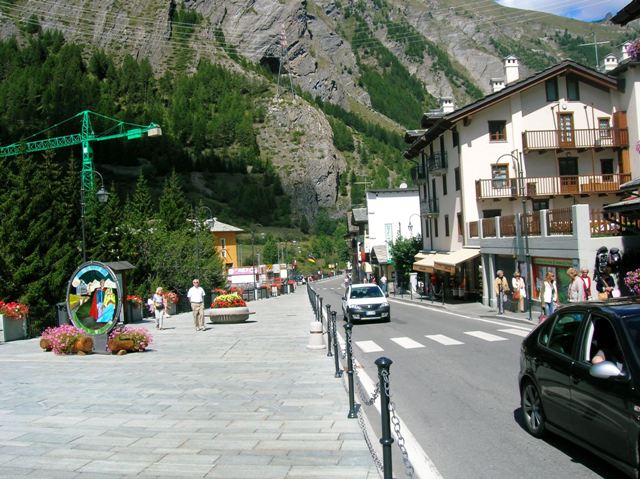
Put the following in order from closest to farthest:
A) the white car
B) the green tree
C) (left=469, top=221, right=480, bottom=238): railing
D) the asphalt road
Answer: the asphalt road → the white car → (left=469, top=221, right=480, bottom=238): railing → the green tree

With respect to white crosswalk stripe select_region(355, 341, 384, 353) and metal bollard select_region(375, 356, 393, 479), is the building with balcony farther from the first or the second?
metal bollard select_region(375, 356, 393, 479)

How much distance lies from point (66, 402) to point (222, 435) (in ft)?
11.6

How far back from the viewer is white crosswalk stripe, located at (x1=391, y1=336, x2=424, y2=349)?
17.2 m

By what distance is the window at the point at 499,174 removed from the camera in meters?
38.9

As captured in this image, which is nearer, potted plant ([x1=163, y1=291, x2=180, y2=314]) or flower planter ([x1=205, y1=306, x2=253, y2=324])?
flower planter ([x1=205, y1=306, x2=253, y2=324])

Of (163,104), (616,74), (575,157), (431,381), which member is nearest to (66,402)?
(431,381)

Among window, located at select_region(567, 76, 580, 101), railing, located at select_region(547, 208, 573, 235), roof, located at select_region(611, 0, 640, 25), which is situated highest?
window, located at select_region(567, 76, 580, 101)

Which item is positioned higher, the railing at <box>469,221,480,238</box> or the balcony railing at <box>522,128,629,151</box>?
the balcony railing at <box>522,128,629,151</box>

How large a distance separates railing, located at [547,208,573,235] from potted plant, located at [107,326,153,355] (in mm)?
15438

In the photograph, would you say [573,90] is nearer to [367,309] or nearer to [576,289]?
[367,309]

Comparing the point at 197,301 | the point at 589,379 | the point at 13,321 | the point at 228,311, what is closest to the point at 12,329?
the point at 13,321

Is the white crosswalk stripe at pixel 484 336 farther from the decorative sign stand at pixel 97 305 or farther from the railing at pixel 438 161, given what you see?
the railing at pixel 438 161

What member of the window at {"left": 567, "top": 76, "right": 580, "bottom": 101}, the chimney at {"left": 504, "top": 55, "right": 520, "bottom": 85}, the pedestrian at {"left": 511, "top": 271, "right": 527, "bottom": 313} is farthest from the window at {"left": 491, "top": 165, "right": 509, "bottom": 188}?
the pedestrian at {"left": 511, "top": 271, "right": 527, "bottom": 313}

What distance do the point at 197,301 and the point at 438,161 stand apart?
2546 centimetres
